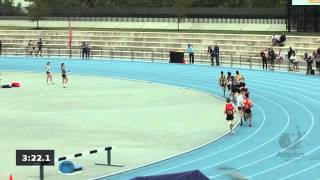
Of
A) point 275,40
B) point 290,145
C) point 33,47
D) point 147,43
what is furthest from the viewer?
point 33,47

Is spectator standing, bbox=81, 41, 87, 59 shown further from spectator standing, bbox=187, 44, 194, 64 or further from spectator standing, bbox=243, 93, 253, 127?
spectator standing, bbox=243, 93, 253, 127

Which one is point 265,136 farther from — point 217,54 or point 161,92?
point 217,54

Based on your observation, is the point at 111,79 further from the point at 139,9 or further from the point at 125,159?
the point at 139,9

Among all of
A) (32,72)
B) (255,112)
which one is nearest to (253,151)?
(255,112)

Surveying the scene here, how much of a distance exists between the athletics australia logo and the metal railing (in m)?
22.3

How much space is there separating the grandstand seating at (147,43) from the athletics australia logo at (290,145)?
2472 cm

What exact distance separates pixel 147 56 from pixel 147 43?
1.48m

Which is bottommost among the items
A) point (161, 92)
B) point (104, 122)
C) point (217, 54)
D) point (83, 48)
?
point (104, 122)

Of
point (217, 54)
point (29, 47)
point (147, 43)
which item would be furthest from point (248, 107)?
point (29, 47)

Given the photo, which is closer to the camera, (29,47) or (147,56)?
(147,56)

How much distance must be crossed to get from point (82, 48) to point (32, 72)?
9.78 meters

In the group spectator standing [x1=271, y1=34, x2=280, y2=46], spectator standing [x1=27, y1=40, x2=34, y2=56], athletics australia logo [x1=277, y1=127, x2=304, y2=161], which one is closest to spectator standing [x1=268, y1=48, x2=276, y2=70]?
spectator standing [x1=271, y1=34, x2=280, y2=46]

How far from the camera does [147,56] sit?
5625 cm

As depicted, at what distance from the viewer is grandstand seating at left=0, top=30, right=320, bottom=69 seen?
50688 mm
